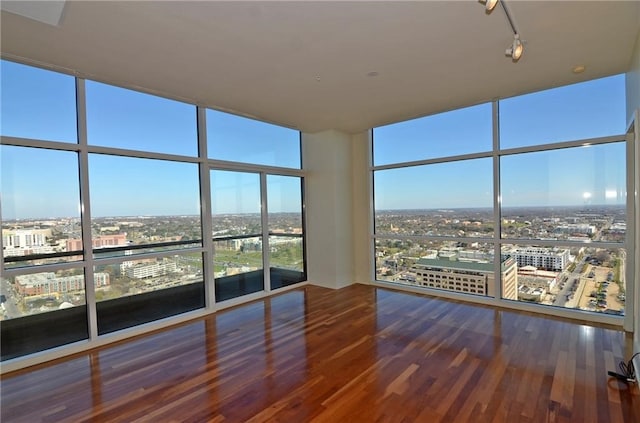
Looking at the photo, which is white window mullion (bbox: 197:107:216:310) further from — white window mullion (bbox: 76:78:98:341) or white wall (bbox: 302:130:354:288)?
white wall (bbox: 302:130:354:288)

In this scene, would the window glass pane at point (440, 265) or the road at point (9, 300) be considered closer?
the road at point (9, 300)

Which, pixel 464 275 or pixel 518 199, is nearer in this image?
pixel 518 199

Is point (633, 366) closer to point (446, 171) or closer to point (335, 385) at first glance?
point (335, 385)

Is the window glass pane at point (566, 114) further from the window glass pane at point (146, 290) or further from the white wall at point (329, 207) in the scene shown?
the window glass pane at point (146, 290)

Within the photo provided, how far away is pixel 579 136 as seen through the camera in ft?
12.8

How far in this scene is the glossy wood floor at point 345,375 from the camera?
7.32 ft

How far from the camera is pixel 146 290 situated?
3.98 meters

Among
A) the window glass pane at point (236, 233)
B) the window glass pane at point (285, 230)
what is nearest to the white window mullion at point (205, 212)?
the window glass pane at point (236, 233)

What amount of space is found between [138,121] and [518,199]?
17.0 feet

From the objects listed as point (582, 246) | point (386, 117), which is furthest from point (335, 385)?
point (386, 117)

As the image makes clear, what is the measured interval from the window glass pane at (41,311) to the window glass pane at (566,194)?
5500 millimetres

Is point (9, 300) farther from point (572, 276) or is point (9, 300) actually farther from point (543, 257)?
point (572, 276)

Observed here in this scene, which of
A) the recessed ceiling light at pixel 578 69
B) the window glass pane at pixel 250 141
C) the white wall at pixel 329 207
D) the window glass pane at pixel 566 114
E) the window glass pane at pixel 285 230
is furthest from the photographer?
the white wall at pixel 329 207

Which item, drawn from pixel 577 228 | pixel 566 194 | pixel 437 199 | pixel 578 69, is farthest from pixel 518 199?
pixel 578 69
